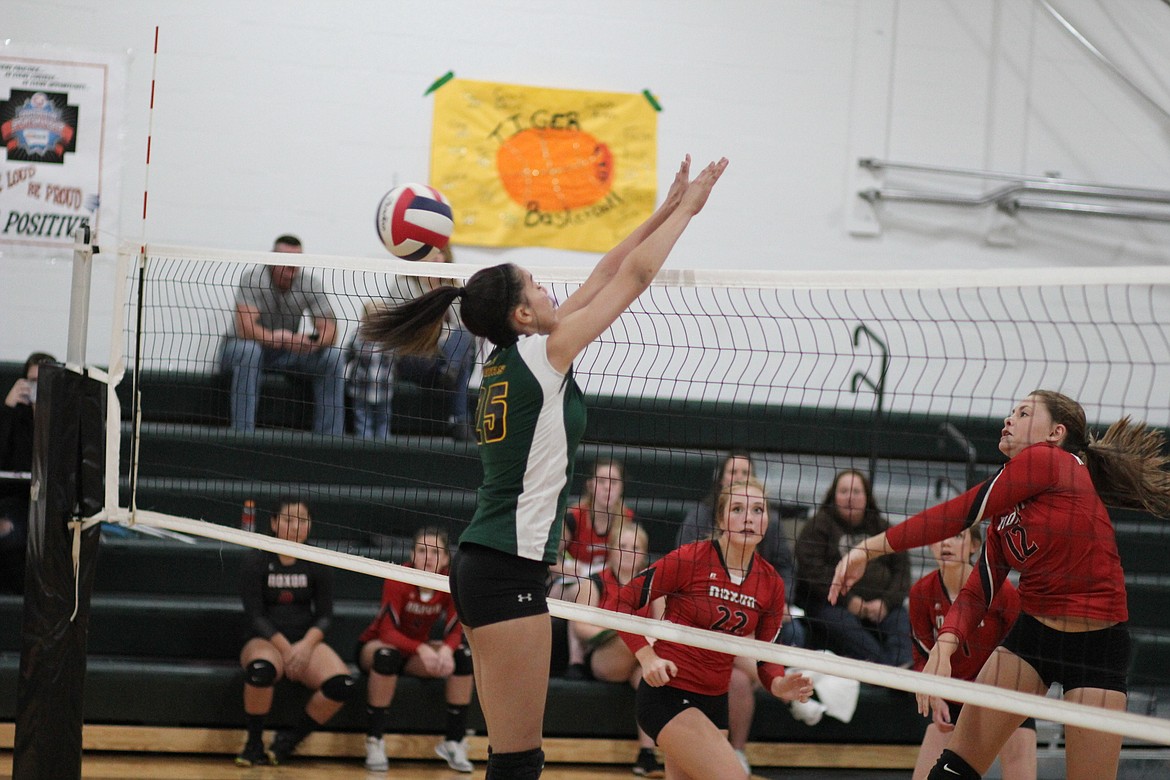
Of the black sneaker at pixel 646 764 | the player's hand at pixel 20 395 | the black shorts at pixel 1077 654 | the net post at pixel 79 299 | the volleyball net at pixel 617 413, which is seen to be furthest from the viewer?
the player's hand at pixel 20 395

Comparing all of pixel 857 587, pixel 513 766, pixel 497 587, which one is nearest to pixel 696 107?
pixel 857 587

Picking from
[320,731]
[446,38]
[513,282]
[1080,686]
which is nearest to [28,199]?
[446,38]

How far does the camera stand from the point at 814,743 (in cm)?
622

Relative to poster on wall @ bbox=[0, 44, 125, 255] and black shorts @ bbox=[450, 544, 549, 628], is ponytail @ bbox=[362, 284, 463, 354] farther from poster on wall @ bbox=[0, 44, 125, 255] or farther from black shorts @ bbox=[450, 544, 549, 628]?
poster on wall @ bbox=[0, 44, 125, 255]

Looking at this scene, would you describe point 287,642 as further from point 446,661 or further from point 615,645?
point 615,645

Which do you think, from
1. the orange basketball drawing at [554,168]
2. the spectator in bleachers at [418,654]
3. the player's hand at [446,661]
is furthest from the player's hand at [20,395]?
the orange basketball drawing at [554,168]

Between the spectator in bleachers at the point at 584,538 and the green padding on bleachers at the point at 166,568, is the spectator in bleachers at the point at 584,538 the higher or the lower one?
the higher one

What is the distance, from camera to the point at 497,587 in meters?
3.10

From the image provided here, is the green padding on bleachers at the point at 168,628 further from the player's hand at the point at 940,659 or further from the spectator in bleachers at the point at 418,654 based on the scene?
the player's hand at the point at 940,659

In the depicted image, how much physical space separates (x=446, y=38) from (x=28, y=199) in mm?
3096

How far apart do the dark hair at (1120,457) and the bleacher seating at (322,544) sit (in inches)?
60.3

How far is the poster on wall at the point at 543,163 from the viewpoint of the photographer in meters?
8.25

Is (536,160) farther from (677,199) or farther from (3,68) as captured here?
(677,199)

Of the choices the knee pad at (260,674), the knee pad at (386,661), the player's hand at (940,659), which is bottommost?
the knee pad at (260,674)
